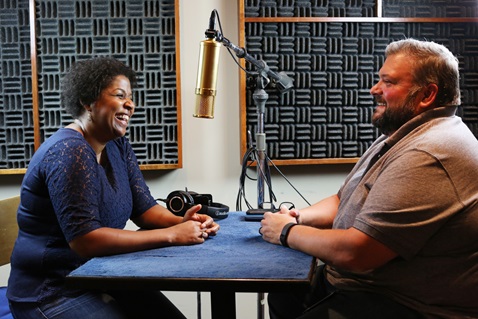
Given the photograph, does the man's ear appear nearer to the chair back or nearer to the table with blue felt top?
the table with blue felt top

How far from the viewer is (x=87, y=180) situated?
192 cm

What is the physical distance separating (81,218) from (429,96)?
1190 millimetres

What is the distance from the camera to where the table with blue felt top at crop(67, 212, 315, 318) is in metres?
1.59

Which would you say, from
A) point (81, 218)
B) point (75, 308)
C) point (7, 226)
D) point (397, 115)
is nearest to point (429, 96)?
point (397, 115)

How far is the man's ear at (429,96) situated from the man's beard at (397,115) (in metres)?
0.03

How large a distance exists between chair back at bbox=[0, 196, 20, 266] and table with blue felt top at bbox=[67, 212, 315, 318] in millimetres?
A: 814

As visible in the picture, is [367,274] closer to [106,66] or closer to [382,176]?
[382,176]

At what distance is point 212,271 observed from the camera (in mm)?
1665

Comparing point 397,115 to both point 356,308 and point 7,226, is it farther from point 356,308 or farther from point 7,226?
point 7,226

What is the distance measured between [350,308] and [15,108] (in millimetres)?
2267

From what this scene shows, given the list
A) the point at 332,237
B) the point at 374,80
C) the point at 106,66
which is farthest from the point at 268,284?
the point at 374,80

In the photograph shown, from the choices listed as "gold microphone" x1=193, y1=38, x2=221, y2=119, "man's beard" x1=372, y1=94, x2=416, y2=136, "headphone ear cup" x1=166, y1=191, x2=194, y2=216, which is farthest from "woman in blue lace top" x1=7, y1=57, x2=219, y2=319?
"man's beard" x1=372, y1=94, x2=416, y2=136

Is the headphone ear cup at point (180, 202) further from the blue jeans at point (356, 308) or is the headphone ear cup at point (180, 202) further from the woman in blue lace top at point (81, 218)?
the blue jeans at point (356, 308)

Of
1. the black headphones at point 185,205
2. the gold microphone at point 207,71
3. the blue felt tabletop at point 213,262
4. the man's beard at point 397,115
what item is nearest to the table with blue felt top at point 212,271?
the blue felt tabletop at point 213,262
